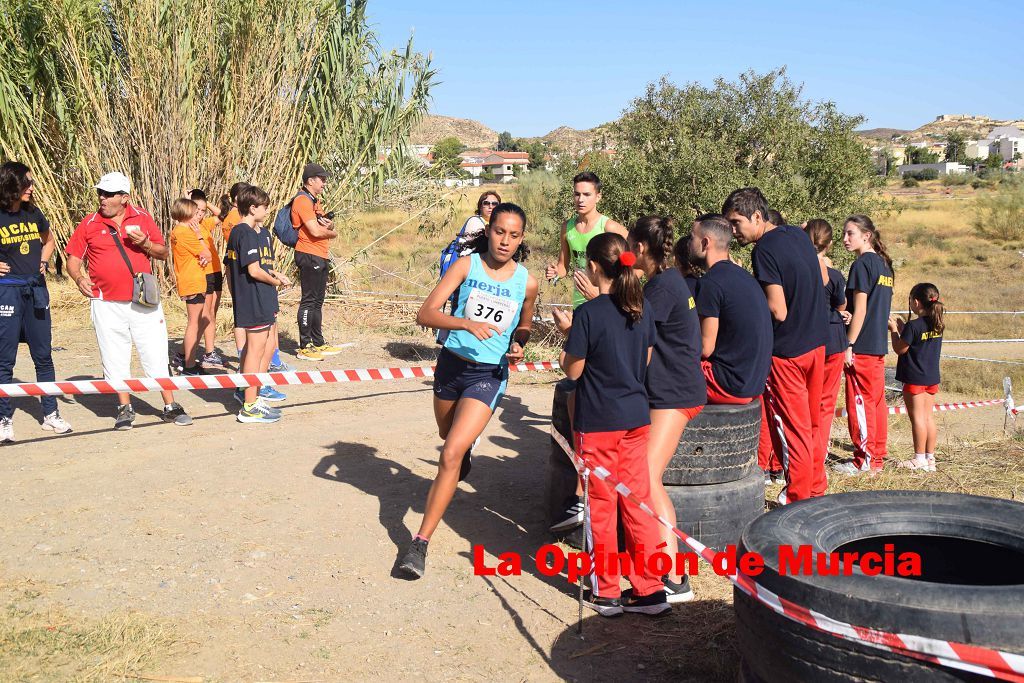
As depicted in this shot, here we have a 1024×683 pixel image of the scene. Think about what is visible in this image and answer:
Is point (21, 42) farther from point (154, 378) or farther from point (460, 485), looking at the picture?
point (460, 485)

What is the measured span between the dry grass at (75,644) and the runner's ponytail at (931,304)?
6.18m

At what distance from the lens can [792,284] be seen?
583 cm

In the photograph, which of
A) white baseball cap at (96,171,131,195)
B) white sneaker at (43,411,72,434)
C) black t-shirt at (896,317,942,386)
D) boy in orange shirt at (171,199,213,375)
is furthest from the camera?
boy in orange shirt at (171,199,213,375)

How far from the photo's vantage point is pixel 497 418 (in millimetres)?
8727

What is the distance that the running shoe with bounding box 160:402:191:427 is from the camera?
8000 millimetres

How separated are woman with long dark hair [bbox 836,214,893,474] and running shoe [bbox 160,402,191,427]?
5.71m

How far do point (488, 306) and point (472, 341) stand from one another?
0.23 m

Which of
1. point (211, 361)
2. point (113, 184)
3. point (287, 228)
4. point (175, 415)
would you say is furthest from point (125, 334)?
point (287, 228)

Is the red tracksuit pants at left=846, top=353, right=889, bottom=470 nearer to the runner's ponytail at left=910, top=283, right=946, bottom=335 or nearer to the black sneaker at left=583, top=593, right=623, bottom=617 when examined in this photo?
the runner's ponytail at left=910, top=283, right=946, bottom=335

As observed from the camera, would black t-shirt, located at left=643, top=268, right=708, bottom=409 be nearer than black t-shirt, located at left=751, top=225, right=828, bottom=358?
Yes

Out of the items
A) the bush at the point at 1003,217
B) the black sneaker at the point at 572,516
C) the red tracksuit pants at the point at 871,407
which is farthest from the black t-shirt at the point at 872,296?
the bush at the point at 1003,217

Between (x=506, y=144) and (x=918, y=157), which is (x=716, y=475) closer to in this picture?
(x=918, y=157)

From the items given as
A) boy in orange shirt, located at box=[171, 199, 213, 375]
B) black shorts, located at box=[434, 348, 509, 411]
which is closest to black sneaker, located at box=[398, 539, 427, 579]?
black shorts, located at box=[434, 348, 509, 411]

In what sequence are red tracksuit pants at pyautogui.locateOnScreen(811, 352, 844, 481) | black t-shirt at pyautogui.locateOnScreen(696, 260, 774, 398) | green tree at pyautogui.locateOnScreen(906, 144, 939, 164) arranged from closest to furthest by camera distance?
black t-shirt at pyautogui.locateOnScreen(696, 260, 774, 398)
red tracksuit pants at pyautogui.locateOnScreen(811, 352, 844, 481)
green tree at pyautogui.locateOnScreen(906, 144, 939, 164)
